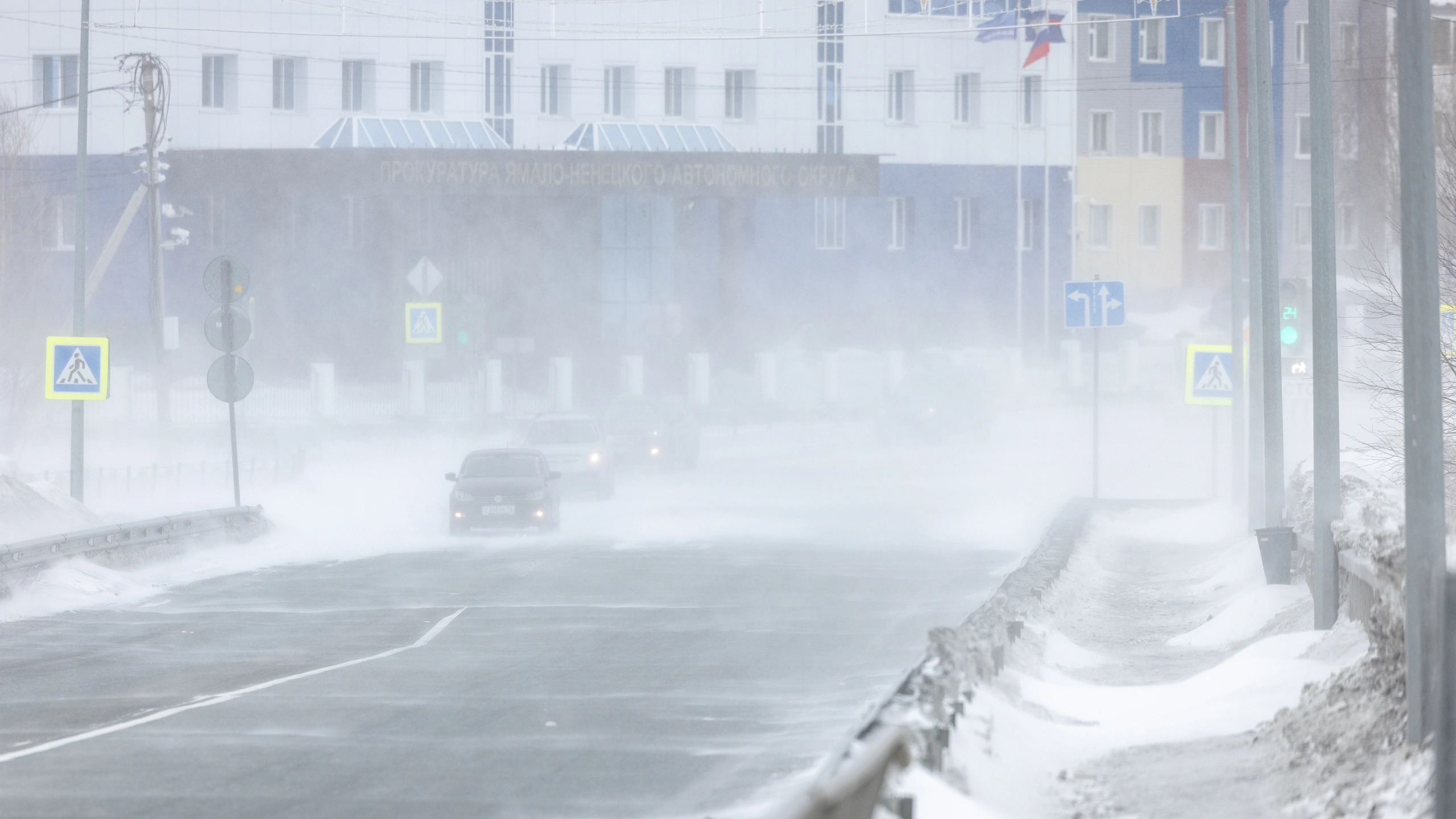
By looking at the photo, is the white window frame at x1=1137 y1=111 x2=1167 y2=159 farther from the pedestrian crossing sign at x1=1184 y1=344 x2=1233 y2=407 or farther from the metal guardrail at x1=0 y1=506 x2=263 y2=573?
the metal guardrail at x1=0 y1=506 x2=263 y2=573

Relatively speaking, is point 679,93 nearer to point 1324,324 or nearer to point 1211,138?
point 1211,138

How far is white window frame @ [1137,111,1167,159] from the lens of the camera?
66.9 metres

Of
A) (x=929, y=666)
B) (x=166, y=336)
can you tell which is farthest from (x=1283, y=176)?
(x=929, y=666)

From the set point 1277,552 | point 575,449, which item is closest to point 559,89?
point 575,449

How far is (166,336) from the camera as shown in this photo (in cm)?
3528

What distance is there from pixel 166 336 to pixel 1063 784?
28881 millimetres

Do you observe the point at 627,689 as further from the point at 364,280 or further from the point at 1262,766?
the point at 364,280

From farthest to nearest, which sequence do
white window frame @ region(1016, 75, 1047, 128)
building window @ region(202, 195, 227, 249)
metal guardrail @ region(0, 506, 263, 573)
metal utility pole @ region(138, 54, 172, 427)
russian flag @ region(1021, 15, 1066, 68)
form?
white window frame @ region(1016, 75, 1047, 128) < russian flag @ region(1021, 15, 1066, 68) < building window @ region(202, 195, 227, 249) < metal utility pole @ region(138, 54, 172, 427) < metal guardrail @ region(0, 506, 263, 573)

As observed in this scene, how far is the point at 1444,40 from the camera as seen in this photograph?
64.0m


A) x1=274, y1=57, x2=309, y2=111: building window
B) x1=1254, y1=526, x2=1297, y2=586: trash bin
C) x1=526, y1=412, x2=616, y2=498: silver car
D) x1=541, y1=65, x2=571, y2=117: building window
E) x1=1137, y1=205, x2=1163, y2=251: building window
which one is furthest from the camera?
x1=1137, y1=205, x2=1163, y2=251: building window

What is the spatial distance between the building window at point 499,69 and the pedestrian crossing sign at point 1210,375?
37.3 metres

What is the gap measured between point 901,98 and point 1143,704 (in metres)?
53.3

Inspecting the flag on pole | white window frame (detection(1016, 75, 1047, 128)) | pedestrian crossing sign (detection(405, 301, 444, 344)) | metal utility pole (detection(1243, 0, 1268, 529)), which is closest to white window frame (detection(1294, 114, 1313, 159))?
white window frame (detection(1016, 75, 1047, 128))

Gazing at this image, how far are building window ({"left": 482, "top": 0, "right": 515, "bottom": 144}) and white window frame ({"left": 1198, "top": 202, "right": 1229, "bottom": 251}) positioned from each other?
26.5m
